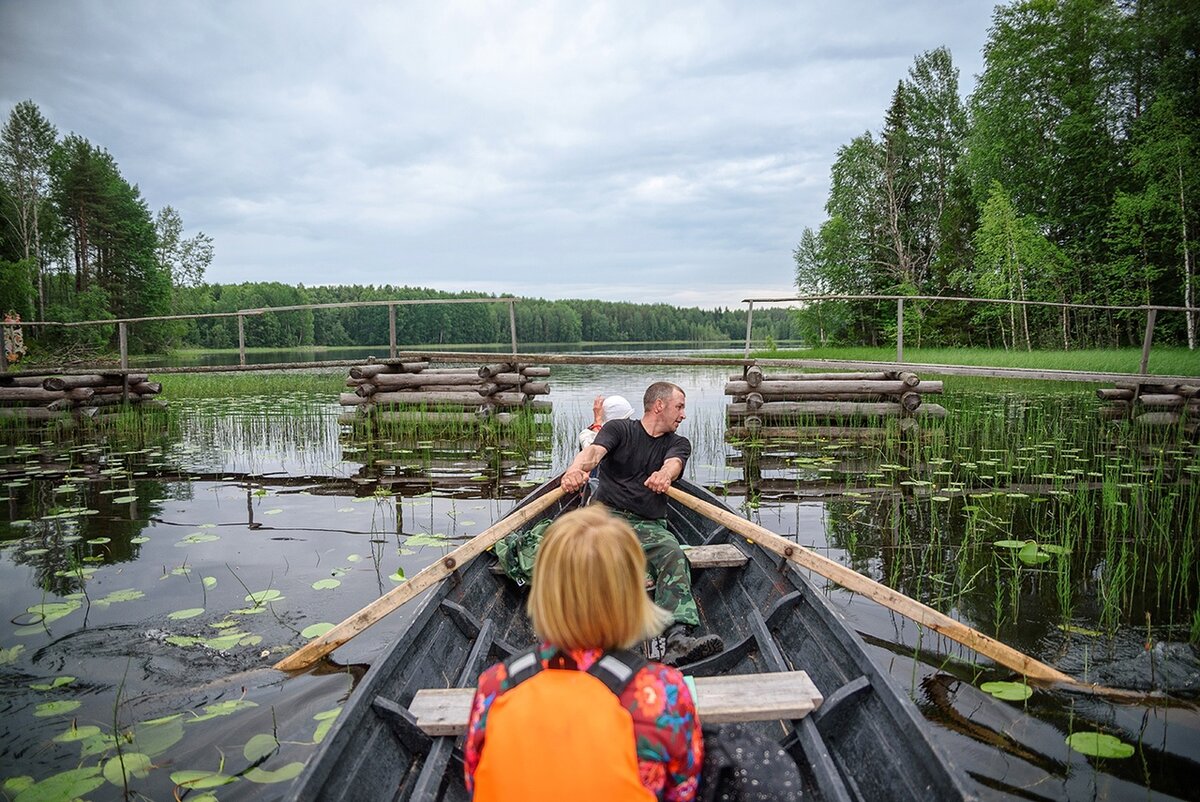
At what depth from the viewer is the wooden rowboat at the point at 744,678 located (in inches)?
80.4

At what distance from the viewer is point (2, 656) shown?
3.79 meters

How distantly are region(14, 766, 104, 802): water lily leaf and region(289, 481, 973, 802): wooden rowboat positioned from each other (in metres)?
1.28

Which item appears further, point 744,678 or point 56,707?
point 56,707

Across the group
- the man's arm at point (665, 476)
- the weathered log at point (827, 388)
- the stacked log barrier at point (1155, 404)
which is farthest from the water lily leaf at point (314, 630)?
the stacked log barrier at point (1155, 404)

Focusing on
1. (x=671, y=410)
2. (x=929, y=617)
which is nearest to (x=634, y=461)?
(x=671, y=410)

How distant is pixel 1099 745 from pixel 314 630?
13.4 ft

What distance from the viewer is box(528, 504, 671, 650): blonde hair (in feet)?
5.16

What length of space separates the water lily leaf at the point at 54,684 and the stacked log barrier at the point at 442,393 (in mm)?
9237

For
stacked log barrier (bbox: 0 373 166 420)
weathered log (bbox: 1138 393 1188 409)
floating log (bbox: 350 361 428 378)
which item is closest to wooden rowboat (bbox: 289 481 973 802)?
floating log (bbox: 350 361 428 378)

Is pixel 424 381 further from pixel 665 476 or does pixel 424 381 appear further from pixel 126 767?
pixel 126 767

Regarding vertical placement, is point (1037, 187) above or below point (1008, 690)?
above

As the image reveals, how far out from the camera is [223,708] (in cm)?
324

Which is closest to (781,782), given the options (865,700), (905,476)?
(865,700)

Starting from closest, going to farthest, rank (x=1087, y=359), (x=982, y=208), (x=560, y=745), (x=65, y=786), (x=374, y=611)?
1. (x=560, y=745)
2. (x=65, y=786)
3. (x=374, y=611)
4. (x=1087, y=359)
5. (x=982, y=208)
